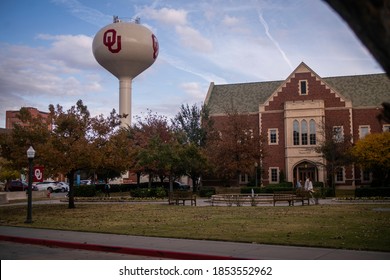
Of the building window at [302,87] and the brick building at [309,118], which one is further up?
the building window at [302,87]

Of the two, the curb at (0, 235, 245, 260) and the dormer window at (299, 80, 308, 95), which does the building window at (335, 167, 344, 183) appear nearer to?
the dormer window at (299, 80, 308, 95)

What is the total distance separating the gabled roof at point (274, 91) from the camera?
52438 millimetres

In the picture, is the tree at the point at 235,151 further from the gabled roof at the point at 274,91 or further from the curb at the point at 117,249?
the curb at the point at 117,249

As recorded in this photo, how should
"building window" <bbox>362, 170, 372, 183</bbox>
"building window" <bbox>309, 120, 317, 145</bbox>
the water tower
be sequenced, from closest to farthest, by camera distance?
"building window" <bbox>362, 170, 372, 183</bbox>
"building window" <bbox>309, 120, 317, 145</bbox>
the water tower

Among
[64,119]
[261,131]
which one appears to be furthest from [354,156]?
[64,119]

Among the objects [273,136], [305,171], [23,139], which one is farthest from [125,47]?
[23,139]

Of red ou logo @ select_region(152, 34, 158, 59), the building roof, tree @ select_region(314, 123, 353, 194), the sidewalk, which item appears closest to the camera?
the sidewalk

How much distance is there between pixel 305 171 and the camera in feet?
169

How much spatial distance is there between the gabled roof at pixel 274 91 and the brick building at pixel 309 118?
111mm

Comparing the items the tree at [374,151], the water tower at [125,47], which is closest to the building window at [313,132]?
the tree at [374,151]

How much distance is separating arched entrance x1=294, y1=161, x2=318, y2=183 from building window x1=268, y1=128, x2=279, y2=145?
161 inches

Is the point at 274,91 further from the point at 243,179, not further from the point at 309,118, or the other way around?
the point at 243,179

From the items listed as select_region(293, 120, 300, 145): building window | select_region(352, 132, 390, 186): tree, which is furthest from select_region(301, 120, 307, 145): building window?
select_region(352, 132, 390, 186): tree

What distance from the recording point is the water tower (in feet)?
169
